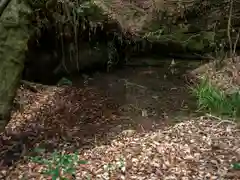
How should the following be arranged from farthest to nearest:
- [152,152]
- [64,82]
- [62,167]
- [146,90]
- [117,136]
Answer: [64,82]
[146,90]
[117,136]
[152,152]
[62,167]

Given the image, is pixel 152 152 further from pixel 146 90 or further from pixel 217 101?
pixel 146 90

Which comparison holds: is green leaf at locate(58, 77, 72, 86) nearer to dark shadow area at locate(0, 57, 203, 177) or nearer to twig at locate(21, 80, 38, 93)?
dark shadow area at locate(0, 57, 203, 177)

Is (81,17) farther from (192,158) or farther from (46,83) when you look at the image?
(192,158)

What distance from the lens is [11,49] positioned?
141 inches

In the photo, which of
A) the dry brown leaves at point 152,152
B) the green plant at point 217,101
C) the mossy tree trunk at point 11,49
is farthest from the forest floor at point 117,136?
the mossy tree trunk at point 11,49

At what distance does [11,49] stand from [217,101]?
2.48 m

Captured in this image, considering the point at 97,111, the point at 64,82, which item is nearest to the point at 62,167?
the point at 97,111

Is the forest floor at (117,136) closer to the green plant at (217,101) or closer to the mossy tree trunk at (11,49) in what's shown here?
the green plant at (217,101)

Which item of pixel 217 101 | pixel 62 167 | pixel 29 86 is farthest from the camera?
pixel 29 86

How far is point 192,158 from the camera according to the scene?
3.59 metres

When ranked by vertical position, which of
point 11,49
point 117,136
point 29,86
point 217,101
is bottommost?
point 117,136

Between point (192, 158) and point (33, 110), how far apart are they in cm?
224

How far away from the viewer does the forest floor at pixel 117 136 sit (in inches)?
135

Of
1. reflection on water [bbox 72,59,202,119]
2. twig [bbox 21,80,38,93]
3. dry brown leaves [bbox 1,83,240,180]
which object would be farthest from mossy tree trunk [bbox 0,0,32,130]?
twig [bbox 21,80,38,93]
